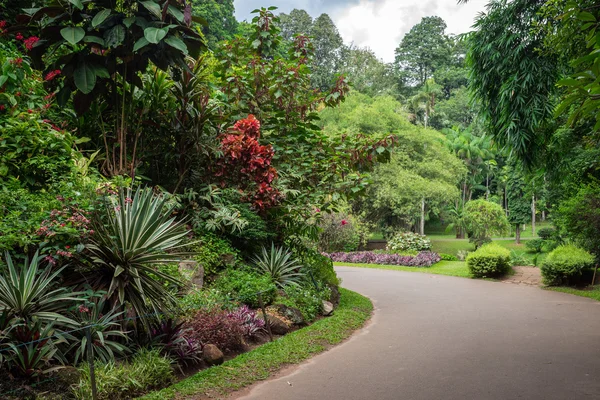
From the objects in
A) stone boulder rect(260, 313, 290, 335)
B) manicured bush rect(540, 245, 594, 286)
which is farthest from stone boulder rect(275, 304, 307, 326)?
manicured bush rect(540, 245, 594, 286)

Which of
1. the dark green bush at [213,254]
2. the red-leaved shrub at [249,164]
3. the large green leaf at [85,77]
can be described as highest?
the large green leaf at [85,77]

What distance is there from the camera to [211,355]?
571 cm

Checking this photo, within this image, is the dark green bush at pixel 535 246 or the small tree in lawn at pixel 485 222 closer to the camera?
the dark green bush at pixel 535 246

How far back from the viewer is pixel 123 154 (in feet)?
25.0

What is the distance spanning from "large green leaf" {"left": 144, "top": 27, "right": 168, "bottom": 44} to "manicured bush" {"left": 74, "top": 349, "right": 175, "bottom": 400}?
3671 millimetres

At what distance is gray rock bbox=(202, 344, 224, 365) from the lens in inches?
225

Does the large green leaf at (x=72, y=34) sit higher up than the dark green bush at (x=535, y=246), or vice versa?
the large green leaf at (x=72, y=34)

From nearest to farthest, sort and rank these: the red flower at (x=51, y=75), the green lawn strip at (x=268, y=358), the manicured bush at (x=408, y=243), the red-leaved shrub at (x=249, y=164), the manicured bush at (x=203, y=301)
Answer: the green lawn strip at (x=268, y=358)
the manicured bush at (x=203, y=301)
the red flower at (x=51, y=75)
the red-leaved shrub at (x=249, y=164)
the manicured bush at (x=408, y=243)

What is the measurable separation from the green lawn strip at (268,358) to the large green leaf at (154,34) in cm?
402

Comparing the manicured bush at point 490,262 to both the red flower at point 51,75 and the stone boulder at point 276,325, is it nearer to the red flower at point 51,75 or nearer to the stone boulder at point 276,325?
the stone boulder at point 276,325

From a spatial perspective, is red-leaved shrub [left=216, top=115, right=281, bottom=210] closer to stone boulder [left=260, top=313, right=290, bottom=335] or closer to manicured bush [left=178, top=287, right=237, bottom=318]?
manicured bush [left=178, top=287, right=237, bottom=318]

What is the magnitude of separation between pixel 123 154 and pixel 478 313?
767cm

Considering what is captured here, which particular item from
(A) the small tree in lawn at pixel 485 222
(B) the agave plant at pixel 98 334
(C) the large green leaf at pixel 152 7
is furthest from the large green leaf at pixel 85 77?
(A) the small tree in lawn at pixel 485 222

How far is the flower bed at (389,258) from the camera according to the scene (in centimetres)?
2253
